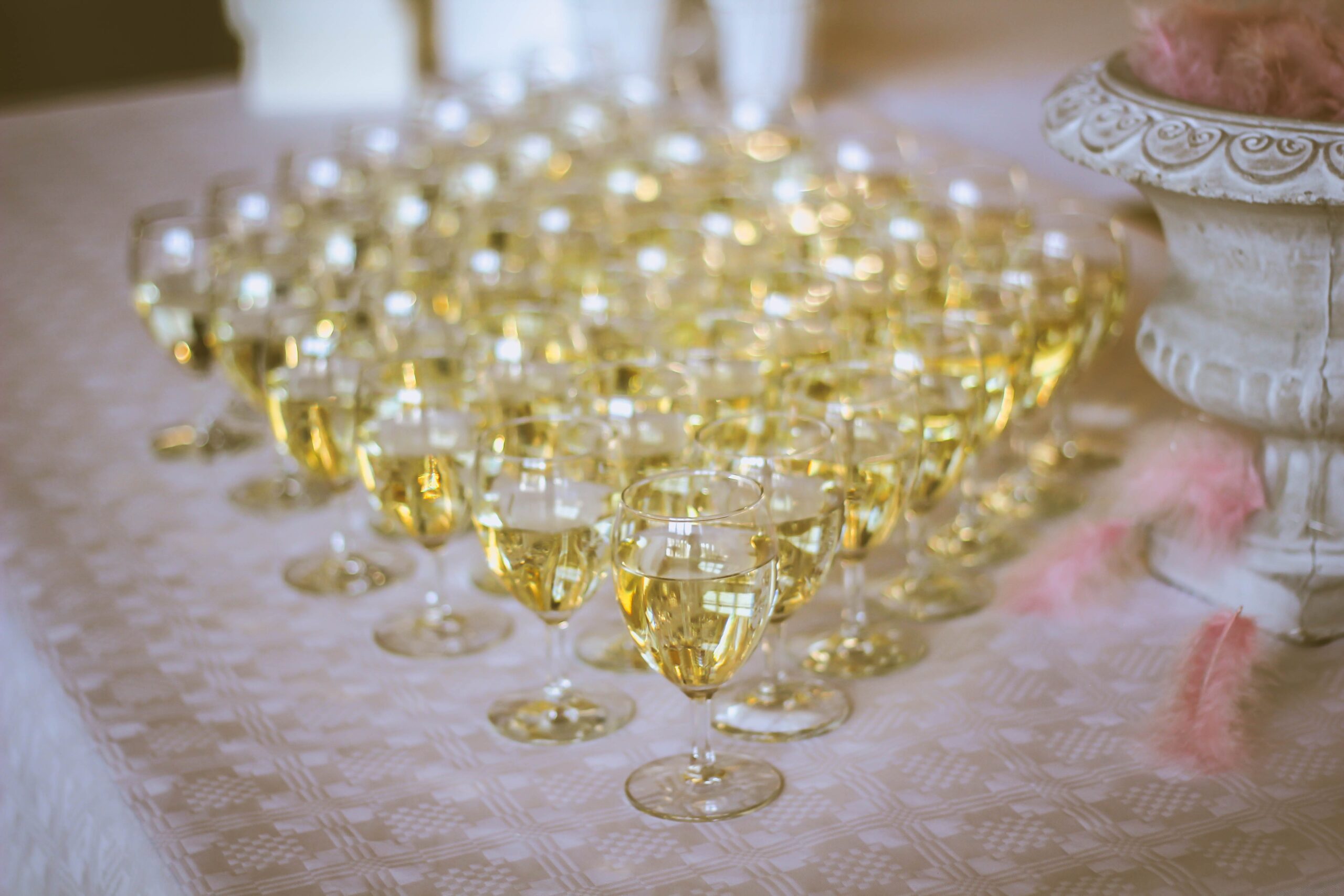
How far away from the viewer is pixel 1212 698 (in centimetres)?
108

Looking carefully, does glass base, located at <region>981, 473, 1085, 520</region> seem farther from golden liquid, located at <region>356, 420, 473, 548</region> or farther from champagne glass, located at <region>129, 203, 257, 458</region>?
champagne glass, located at <region>129, 203, 257, 458</region>

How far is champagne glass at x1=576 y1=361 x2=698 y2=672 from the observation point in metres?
1.21

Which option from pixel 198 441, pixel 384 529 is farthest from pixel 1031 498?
pixel 198 441

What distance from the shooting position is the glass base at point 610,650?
47.9 inches

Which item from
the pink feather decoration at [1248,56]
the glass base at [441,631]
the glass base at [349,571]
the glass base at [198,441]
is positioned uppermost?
the pink feather decoration at [1248,56]

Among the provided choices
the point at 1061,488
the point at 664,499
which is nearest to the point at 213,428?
the point at 664,499

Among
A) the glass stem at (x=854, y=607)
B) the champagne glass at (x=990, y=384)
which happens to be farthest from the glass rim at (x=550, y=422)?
the champagne glass at (x=990, y=384)

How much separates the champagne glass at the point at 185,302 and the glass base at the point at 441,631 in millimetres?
477

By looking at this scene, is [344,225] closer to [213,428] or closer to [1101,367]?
[213,428]

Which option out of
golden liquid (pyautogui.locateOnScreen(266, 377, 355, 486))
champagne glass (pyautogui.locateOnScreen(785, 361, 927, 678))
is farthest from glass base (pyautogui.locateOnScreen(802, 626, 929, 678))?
golden liquid (pyautogui.locateOnScreen(266, 377, 355, 486))

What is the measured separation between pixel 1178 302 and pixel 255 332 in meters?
0.88

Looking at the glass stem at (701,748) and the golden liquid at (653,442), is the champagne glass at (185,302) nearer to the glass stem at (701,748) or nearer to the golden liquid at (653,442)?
the golden liquid at (653,442)

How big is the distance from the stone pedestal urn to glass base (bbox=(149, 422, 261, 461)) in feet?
3.11

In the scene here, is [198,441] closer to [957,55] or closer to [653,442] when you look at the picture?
[653,442]
